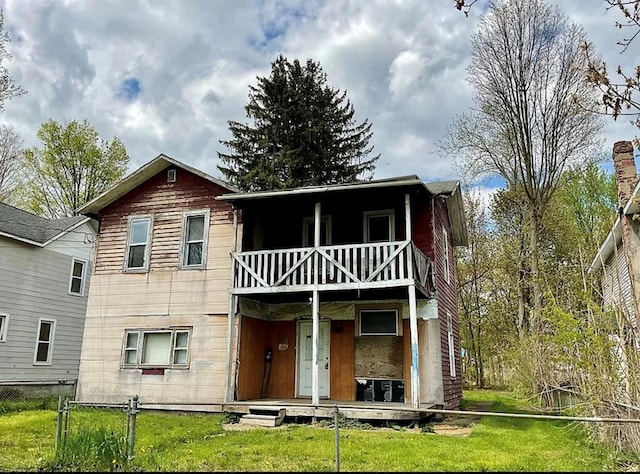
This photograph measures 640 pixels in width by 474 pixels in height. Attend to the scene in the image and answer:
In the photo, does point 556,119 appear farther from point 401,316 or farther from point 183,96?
point 183,96

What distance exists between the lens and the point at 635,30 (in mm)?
5176

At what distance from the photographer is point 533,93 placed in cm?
2053

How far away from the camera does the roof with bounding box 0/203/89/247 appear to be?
17.4 metres

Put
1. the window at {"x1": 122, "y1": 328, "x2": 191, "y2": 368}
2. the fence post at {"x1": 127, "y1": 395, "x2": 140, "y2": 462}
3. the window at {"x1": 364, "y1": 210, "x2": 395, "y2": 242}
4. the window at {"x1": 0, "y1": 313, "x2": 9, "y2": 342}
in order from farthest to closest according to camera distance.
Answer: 1. the window at {"x1": 0, "y1": 313, "x2": 9, "y2": 342}
2. the window at {"x1": 364, "y1": 210, "x2": 395, "y2": 242}
3. the window at {"x1": 122, "y1": 328, "x2": 191, "y2": 368}
4. the fence post at {"x1": 127, "y1": 395, "x2": 140, "y2": 462}

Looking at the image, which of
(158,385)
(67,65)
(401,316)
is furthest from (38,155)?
(401,316)

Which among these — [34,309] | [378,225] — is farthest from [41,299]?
[378,225]

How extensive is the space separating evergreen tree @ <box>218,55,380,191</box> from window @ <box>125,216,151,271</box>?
43.3ft

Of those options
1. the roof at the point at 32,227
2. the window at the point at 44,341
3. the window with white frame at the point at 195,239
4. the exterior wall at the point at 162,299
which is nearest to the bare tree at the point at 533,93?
the exterior wall at the point at 162,299

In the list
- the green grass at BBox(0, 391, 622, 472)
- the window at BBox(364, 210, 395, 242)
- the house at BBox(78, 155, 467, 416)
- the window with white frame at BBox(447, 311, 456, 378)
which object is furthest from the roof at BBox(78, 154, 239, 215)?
the window with white frame at BBox(447, 311, 456, 378)

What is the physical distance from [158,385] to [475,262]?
21.8 m

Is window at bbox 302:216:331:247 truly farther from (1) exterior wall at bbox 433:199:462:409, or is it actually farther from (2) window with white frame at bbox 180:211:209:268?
(1) exterior wall at bbox 433:199:462:409

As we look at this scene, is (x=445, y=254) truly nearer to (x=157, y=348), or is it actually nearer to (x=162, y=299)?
(x=162, y=299)

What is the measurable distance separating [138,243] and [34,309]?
5.33 m

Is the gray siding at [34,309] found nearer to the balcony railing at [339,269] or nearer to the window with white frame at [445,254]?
the balcony railing at [339,269]
